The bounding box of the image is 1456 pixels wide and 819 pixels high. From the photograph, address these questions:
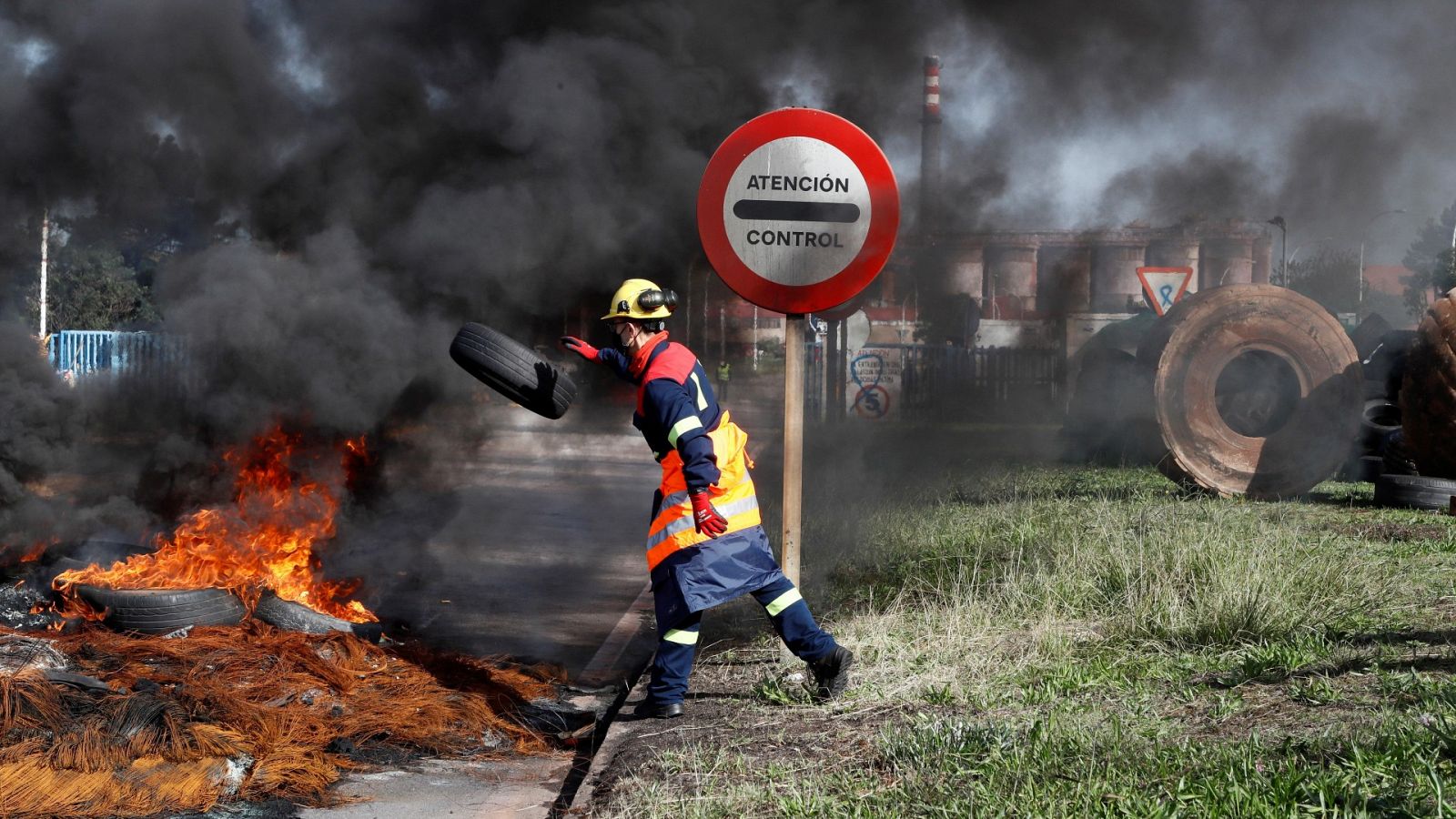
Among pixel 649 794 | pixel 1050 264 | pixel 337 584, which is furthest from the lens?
pixel 1050 264

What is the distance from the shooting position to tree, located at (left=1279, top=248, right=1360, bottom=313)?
3769 centimetres

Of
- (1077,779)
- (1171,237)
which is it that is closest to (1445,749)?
(1077,779)

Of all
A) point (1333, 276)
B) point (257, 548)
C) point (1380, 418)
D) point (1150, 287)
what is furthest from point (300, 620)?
point (1333, 276)

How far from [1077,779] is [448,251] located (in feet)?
18.5

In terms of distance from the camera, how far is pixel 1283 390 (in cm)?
986

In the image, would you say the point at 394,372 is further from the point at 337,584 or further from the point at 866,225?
the point at 866,225

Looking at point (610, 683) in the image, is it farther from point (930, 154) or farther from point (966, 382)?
point (966, 382)

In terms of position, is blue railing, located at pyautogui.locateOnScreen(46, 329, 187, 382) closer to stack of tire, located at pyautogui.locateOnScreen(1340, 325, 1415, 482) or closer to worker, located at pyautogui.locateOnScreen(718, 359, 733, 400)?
worker, located at pyautogui.locateOnScreen(718, 359, 733, 400)

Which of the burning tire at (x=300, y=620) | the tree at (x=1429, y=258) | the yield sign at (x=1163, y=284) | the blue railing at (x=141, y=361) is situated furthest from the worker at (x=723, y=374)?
the tree at (x=1429, y=258)

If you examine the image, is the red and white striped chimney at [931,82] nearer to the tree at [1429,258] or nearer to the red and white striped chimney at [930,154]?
the red and white striped chimney at [930,154]

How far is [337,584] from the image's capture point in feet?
22.2

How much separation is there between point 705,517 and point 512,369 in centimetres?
119

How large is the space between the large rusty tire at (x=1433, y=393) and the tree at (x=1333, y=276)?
96.1 feet

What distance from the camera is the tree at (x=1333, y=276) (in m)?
37.7
